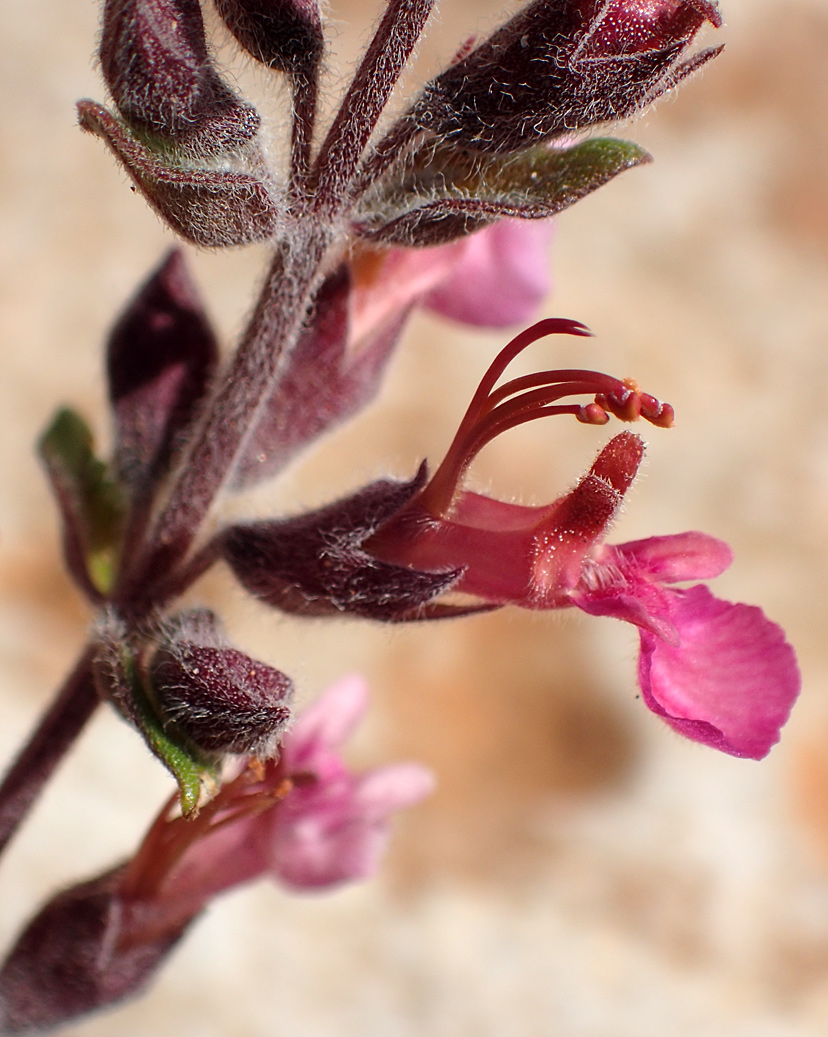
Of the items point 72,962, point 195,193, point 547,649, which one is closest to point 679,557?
point 195,193

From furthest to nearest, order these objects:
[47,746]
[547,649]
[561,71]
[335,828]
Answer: [547,649] → [335,828] → [47,746] → [561,71]

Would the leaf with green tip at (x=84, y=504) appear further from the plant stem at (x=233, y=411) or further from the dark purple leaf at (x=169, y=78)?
the dark purple leaf at (x=169, y=78)

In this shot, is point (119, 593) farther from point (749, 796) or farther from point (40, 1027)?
point (749, 796)

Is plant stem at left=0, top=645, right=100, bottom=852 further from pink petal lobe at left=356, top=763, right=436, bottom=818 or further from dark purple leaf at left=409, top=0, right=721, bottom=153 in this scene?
dark purple leaf at left=409, top=0, right=721, bottom=153

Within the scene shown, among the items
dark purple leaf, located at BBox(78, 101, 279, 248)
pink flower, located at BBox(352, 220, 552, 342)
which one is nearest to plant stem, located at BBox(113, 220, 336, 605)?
dark purple leaf, located at BBox(78, 101, 279, 248)

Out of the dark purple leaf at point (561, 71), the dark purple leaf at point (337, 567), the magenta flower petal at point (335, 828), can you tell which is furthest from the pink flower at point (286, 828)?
the dark purple leaf at point (561, 71)

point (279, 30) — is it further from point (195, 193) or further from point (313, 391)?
point (313, 391)

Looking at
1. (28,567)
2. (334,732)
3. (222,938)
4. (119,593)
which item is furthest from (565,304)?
(119,593)
